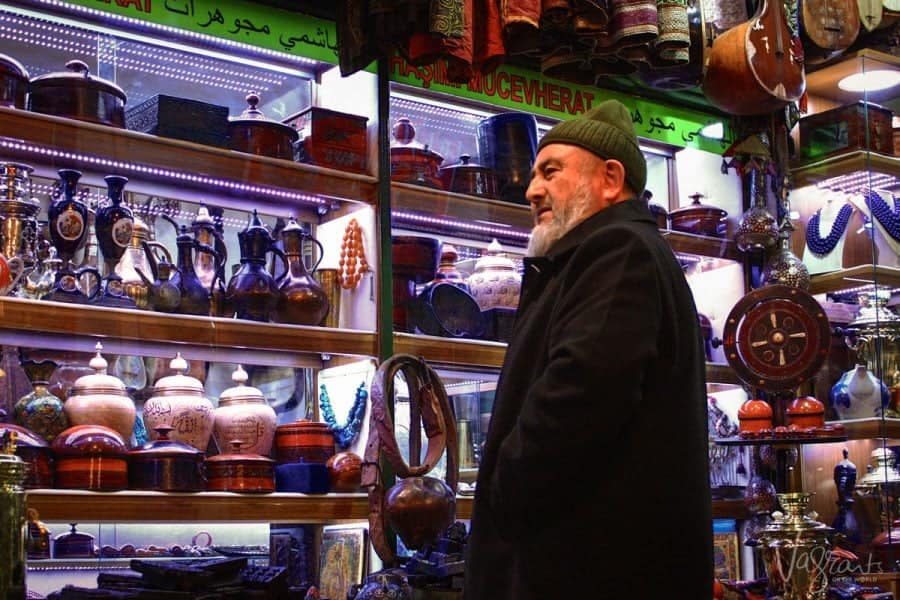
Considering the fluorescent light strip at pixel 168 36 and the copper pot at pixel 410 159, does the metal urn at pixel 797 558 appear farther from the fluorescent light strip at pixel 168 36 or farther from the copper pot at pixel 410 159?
the fluorescent light strip at pixel 168 36

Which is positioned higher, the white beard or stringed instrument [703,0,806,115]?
stringed instrument [703,0,806,115]

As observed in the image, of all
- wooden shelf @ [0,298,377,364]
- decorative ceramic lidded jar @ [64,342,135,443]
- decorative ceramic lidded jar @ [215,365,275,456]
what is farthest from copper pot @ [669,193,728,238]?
decorative ceramic lidded jar @ [64,342,135,443]

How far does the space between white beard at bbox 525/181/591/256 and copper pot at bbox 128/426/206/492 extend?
1719mm

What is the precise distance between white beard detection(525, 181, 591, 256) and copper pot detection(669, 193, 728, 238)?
316 cm

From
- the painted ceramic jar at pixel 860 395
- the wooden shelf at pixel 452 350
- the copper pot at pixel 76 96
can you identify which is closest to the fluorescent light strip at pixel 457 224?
the wooden shelf at pixel 452 350

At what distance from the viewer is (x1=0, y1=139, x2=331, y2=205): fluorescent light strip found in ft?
12.3

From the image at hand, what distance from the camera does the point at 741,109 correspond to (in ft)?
16.2

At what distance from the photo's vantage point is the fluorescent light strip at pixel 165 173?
3.76 meters

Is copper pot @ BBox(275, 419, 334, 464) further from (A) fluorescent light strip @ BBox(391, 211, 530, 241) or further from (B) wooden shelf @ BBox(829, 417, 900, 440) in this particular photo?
(B) wooden shelf @ BBox(829, 417, 900, 440)

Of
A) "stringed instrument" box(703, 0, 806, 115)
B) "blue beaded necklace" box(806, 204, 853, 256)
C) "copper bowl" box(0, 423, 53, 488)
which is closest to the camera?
"copper bowl" box(0, 423, 53, 488)

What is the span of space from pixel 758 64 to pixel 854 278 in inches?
44.0

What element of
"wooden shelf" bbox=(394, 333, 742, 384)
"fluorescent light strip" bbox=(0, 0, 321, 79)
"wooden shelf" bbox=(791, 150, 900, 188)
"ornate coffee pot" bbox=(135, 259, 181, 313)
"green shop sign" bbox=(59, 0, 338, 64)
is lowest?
"wooden shelf" bbox=(394, 333, 742, 384)

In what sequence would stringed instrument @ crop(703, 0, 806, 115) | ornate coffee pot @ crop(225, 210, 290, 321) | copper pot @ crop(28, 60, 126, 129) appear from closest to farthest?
copper pot @ crop(28, 60, 126, 129)
ornate coffee pot @ crop(225, 210, 290, 321)
stringed instrument @ crop(703, 0, 806, 115)

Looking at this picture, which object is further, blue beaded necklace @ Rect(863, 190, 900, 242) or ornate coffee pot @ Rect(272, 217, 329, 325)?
blue beaded necklace @ Rect(863, 190, 900, 242)
